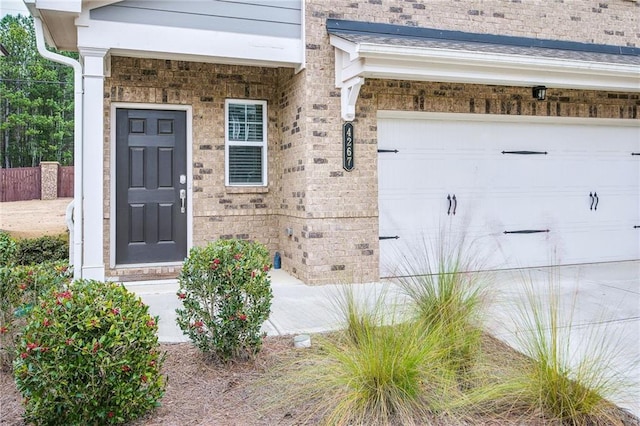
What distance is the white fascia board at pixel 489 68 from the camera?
20.1ft

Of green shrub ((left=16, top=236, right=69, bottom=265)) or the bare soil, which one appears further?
the bare soil

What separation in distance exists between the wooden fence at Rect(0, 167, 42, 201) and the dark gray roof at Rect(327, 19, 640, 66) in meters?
19.8

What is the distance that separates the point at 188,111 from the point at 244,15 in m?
1.59

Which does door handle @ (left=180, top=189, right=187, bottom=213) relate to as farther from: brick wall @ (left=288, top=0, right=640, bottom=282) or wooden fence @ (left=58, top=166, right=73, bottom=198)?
wooden fence @ (left=58, top=166, right=73, bottom=198)

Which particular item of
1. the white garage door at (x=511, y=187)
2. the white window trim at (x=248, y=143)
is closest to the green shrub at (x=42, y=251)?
the white window trim at (x=248, y=143)

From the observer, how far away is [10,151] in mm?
26031

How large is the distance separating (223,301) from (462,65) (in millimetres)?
4341

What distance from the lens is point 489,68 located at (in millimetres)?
6496

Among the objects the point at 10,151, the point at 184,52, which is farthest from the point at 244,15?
the point at 10,151

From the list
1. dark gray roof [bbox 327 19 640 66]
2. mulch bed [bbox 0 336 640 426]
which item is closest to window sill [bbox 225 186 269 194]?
dark gray roof [bbox 327 19 640 66]

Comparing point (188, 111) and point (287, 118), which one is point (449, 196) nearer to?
point (287, 118)

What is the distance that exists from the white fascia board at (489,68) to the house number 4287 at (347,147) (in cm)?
77

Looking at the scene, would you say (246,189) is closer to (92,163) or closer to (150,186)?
(150,186)

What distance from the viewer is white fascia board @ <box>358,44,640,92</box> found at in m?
6.11
